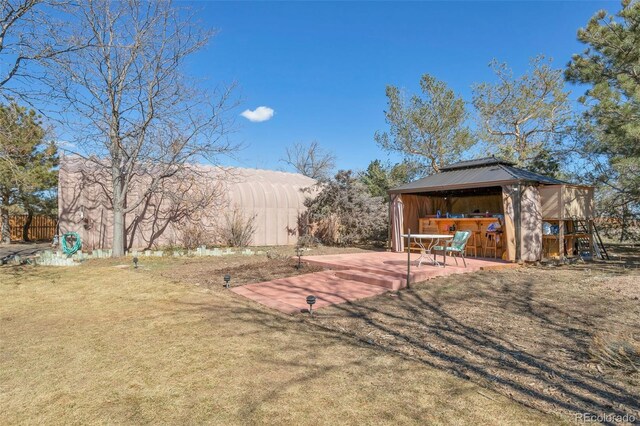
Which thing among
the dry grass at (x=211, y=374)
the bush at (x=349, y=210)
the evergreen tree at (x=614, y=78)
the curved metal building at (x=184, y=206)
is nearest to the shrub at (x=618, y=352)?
the dry grass at (x=211, y=374)

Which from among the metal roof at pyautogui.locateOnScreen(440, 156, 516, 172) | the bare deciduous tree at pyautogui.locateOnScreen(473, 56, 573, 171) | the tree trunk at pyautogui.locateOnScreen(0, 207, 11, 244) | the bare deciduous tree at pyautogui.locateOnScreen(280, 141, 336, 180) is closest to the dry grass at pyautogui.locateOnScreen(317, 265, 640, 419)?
the metal roof at pyautogui.locateOnScreen(440, 156, 516, 172)

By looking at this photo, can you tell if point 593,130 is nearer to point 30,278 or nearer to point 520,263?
point 520,263

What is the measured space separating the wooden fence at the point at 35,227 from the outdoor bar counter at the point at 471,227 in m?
19.6

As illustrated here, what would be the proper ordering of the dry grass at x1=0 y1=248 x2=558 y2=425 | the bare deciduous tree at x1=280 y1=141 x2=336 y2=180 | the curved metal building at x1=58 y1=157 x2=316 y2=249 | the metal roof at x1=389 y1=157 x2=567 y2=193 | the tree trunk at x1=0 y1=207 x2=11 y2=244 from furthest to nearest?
1. the bare deciduous tree at x1=280 y1=141 x2=336 y2=180
2. the tree trunk at x1=0 y1=207 x2=11 y2=244
3. the curved metal building at x1=58 y1=157 x2=316 y2=249
4. the metal roof at x1=389 y1=157 x2=567 y2=193
5. the dry grass at x1=0 y1=248 x2=558 y2=425

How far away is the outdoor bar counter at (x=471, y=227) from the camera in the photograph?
10.6 meters

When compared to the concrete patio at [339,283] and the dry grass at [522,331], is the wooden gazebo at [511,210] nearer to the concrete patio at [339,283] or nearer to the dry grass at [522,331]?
the concrete patio at [339,283]

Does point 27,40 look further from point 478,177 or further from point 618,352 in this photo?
point 478,177

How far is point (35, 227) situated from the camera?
65.9ft

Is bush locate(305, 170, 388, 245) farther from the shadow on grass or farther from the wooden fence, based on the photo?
the wooden fence

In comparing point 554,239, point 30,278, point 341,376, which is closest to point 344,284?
point 341,376

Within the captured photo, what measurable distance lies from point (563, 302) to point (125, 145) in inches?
481

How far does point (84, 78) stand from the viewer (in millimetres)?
10414

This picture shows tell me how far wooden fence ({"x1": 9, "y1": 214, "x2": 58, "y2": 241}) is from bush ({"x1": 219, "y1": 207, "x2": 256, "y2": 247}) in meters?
11.7

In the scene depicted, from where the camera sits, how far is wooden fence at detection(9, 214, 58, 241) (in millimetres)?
19438
